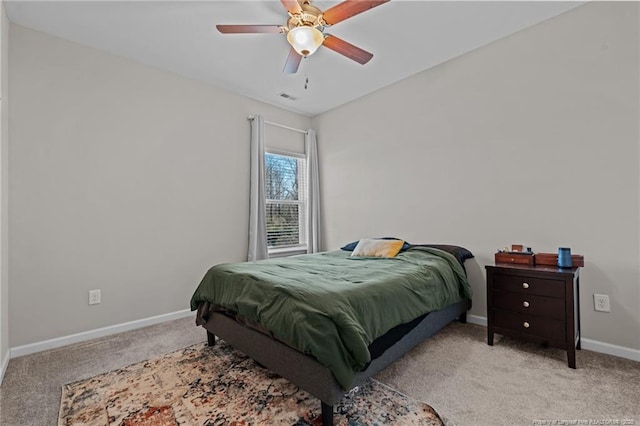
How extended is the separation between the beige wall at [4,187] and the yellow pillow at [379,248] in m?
2.83

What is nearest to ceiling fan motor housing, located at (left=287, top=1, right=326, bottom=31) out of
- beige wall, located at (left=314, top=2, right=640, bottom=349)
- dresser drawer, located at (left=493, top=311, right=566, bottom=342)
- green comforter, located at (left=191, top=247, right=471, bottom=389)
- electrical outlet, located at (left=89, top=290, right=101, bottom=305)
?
green comforter, located at (left=191, top=247, right=471, bottom=389)

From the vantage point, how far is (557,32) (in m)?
2.45

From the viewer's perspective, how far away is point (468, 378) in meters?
1.91

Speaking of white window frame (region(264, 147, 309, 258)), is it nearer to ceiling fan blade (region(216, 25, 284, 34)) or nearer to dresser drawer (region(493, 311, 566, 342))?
ceiling fan blade (region(216, 25, 284, 34))

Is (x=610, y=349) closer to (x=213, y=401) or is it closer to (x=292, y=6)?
(x=213, y=401)

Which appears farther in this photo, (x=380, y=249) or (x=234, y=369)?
(x=380, y=249)

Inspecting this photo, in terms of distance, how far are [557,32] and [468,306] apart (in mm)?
2493

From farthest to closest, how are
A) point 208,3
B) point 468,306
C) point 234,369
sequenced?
point 468,306
point 208,3
point 234,369

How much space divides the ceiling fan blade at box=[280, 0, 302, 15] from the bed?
1.71m

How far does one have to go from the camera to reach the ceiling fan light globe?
6.24 feet

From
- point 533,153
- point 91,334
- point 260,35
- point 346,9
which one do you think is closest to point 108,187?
point 91,334

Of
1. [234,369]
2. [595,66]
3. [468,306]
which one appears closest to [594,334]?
[468,306]

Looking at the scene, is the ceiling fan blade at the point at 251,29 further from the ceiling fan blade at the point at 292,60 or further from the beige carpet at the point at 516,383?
the beige carpet at the point at 516,383

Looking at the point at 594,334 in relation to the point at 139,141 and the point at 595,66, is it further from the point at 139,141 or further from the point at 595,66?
the point at 139,141
